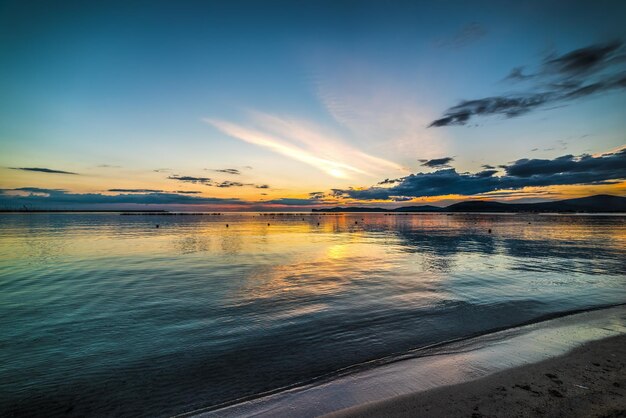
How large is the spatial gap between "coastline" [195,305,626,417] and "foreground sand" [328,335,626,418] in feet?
0.56

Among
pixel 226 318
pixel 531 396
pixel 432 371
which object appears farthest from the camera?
pixel 226 318

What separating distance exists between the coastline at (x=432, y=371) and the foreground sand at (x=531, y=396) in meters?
0.17

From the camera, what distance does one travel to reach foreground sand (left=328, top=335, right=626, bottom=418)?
218 inches

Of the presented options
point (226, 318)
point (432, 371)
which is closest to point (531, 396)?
point (432, 371)

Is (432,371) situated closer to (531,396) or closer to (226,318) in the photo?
(531,396)

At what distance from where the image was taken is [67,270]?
23328mm

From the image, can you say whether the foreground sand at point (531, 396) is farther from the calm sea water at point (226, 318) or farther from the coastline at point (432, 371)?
the calm sea water at point (226, 318)

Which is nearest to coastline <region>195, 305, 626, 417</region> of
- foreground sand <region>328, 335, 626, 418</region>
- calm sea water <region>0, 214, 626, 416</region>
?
foreground sand <region>328, 335, 626, 418</region>

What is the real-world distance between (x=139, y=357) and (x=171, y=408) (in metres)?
3.27

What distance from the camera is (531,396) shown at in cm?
610

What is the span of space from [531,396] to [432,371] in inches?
79.6

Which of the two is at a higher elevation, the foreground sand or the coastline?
the foreground sand

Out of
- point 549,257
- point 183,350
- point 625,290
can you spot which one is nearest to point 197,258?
point 183,350

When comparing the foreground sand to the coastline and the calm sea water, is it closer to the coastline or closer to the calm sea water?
the coastline
